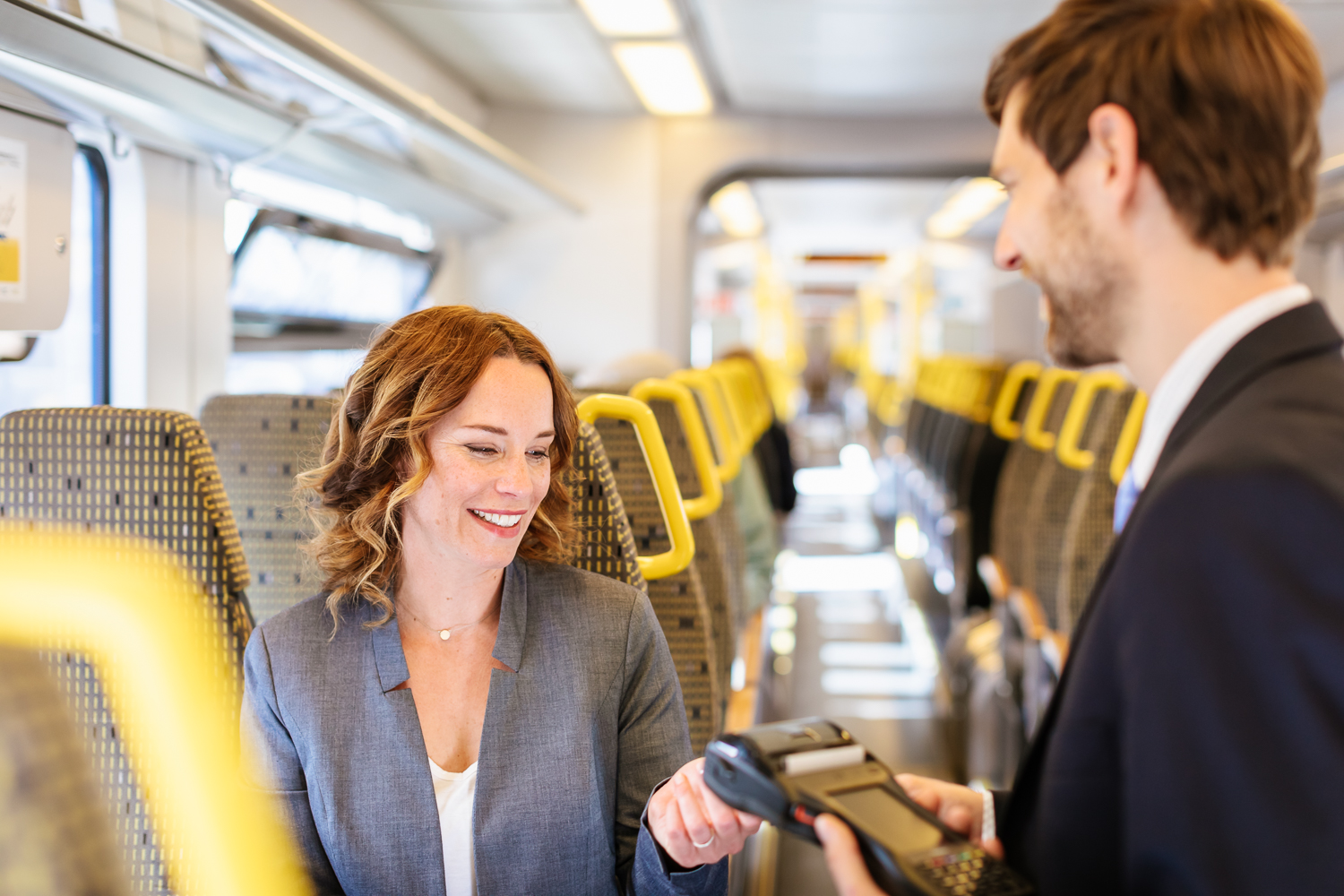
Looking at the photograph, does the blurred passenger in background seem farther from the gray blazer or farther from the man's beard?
the man's beard

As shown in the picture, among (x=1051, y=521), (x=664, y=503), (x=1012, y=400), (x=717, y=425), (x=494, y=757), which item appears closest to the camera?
(x=494, y=757)

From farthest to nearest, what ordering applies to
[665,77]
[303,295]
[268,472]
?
[665,77]
[303,295]
[268,472]

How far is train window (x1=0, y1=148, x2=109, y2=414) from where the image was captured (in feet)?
9.16

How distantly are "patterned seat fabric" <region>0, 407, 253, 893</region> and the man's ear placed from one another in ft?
3.73

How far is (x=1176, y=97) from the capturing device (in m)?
0.84

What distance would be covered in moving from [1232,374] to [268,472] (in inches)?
77.9

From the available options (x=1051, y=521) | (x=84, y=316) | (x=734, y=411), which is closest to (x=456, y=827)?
(x=84, y=316)

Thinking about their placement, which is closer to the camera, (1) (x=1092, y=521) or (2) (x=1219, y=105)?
(2) (x=1219, y=105)

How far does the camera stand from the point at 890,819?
0.83m

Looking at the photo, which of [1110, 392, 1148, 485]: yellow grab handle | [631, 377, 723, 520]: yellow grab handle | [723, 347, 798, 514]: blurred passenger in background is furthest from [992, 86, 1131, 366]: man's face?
[723, 347, 798, 514]: blurred passenger in background

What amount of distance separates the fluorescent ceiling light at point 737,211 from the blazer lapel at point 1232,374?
772 centimetres

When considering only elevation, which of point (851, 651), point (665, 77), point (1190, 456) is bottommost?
point (851, 651)

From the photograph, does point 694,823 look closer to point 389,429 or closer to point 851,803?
point 851,803

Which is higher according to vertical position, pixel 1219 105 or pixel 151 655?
pixel 1219 105
